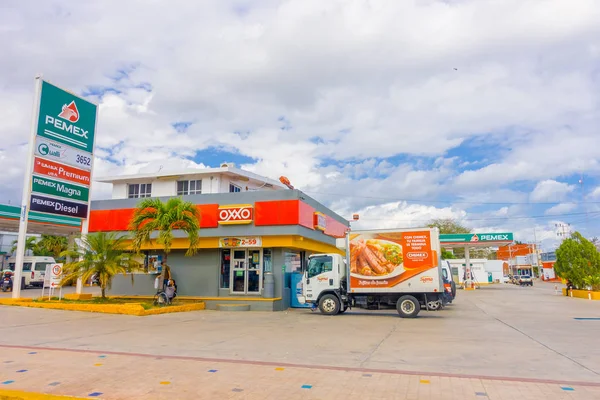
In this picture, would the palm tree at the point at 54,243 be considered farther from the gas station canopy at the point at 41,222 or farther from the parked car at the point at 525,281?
the parked car at the point at 525,281

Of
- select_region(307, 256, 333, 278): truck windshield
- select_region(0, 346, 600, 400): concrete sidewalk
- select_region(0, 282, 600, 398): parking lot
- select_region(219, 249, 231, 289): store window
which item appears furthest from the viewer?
select_region(219, 249, 231, 289): store window

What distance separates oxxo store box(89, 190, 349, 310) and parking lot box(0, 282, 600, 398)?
4.57m

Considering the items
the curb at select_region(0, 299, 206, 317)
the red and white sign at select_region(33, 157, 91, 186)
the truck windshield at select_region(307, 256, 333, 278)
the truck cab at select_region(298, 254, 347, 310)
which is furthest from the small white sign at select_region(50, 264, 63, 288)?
the truck windshield at select_region(307, 256, 333, 278)

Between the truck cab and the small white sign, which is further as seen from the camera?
the small white sign

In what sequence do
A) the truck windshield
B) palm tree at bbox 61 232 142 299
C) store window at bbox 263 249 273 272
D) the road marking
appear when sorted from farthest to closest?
store window at bbox 263 249 273 272, palm tree at bbox 61 232 142 299, the truck windshield, the road marking

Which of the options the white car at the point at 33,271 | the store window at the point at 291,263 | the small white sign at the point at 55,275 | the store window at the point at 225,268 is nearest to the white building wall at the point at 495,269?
the store window at the point at 291,263

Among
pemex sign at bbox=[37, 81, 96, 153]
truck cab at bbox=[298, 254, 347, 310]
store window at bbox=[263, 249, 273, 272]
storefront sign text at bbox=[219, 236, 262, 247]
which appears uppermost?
pemex sign at bbox=[37, 81, 96, 153]

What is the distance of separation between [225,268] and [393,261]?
29.6 feet

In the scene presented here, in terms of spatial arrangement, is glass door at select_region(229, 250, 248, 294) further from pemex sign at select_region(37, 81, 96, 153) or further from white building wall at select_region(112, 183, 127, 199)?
white building wall at select_region(112, 183, 127, 199)

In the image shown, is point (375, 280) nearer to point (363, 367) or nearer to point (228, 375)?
point (363, 367)

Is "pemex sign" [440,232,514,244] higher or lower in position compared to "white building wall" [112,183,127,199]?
lower

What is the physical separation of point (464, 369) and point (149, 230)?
14.5m

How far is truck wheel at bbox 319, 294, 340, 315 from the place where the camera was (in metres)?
17.7

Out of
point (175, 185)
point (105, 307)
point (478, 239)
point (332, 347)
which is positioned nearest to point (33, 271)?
point (175, 185)
